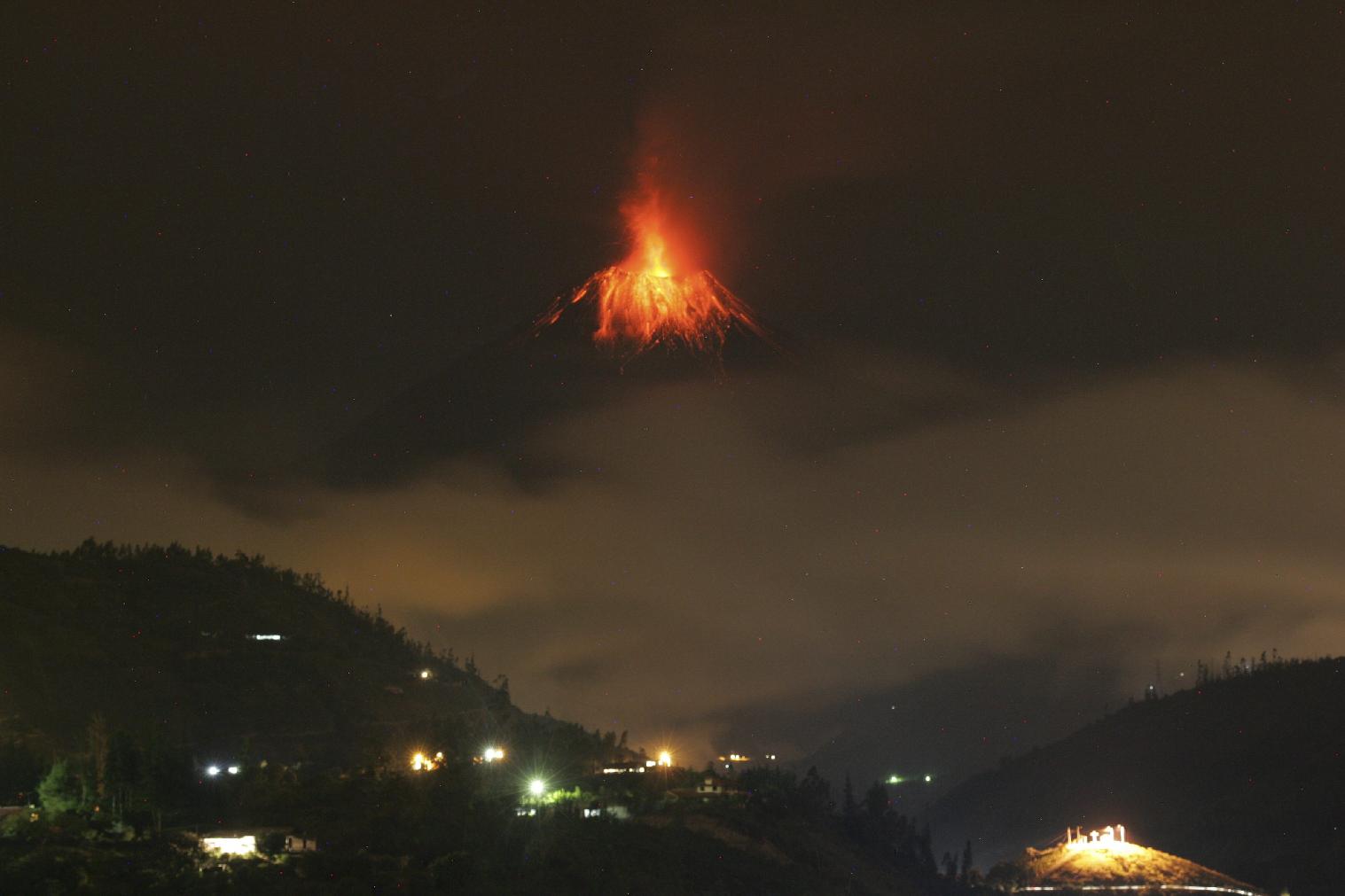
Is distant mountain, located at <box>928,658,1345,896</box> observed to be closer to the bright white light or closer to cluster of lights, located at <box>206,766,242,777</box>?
cluster of lights, located at <box>206,766,242,777</box>

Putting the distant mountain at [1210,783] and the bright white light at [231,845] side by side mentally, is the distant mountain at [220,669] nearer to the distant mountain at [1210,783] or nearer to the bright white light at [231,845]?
the bright white light at [231,845]

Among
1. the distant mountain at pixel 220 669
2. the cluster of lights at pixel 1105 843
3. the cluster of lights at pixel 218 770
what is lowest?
the cluster of lights at pixel 218 770

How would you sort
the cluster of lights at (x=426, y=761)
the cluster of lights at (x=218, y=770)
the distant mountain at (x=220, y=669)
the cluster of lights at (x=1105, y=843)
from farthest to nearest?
the cluster of lights at (x=1105, y=843) < the distant mountain at (x=220, y=669) < the cluster of lights at (x=426, y=761) < the cluster of lights at (x=218, y=770)

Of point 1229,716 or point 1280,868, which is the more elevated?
point 1229,716

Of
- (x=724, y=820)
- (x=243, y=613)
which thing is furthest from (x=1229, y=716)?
(x=243, y=613)

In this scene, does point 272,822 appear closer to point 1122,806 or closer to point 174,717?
point 174,717

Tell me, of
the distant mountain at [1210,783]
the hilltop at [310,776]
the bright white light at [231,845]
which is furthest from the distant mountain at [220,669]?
the distant mountain at [1210,783]

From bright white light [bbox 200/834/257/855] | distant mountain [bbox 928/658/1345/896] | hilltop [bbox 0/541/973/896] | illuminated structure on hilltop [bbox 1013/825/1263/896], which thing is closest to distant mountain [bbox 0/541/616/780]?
hilltop [bbox 0/541/973/896]
